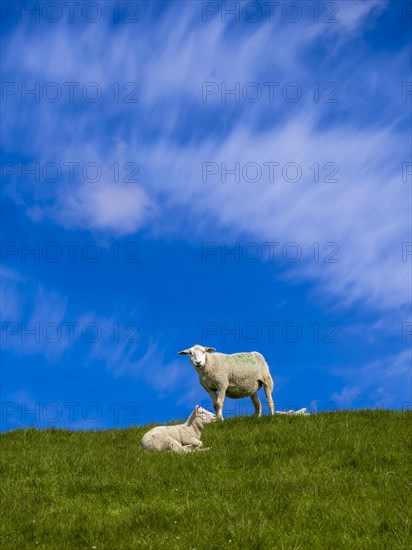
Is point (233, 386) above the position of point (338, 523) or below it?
above

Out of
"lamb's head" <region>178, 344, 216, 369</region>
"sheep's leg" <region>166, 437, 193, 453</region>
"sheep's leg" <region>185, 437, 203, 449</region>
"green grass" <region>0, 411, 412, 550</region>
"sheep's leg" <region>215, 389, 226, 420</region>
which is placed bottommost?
"green grass" <region>0, 411, 412, 550</region>

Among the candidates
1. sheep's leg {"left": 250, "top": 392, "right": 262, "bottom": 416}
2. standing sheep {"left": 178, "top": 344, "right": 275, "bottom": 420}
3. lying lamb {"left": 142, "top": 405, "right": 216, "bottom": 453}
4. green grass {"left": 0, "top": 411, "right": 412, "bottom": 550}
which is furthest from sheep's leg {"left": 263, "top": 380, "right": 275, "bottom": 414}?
lying lamb {"left": 142, "top": 405, "right": 216, "bottom": 453}

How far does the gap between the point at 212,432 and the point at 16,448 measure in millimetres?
5453

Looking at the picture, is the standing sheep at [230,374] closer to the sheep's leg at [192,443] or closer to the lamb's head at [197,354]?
the lamb's head at [197,354]

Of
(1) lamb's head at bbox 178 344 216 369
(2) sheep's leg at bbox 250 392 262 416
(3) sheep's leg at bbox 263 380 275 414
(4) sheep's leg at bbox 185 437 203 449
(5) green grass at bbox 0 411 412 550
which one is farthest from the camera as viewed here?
Result: (2) sheep's leg at bbox 250 392 262 416

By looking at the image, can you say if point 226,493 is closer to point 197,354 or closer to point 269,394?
point 197,354

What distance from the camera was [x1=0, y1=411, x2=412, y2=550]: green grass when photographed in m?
9.10

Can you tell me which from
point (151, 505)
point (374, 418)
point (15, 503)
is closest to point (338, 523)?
point (151, 505)

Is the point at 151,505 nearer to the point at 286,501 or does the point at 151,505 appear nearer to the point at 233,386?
the point at 286,501

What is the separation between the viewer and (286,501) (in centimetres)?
1048

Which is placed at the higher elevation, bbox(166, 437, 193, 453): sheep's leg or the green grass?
bbox(166, 437, 193, 453): sheep's leg

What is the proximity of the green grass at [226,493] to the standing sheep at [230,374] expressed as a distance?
325 cm

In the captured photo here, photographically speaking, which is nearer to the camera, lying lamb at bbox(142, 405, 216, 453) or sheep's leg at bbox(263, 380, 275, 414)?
lying lamb at bbox(142, 405, 216, 453)

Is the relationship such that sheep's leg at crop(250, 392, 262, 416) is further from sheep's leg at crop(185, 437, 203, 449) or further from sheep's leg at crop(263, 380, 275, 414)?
sheep's leg at crop(185, 437, 203, 449)
